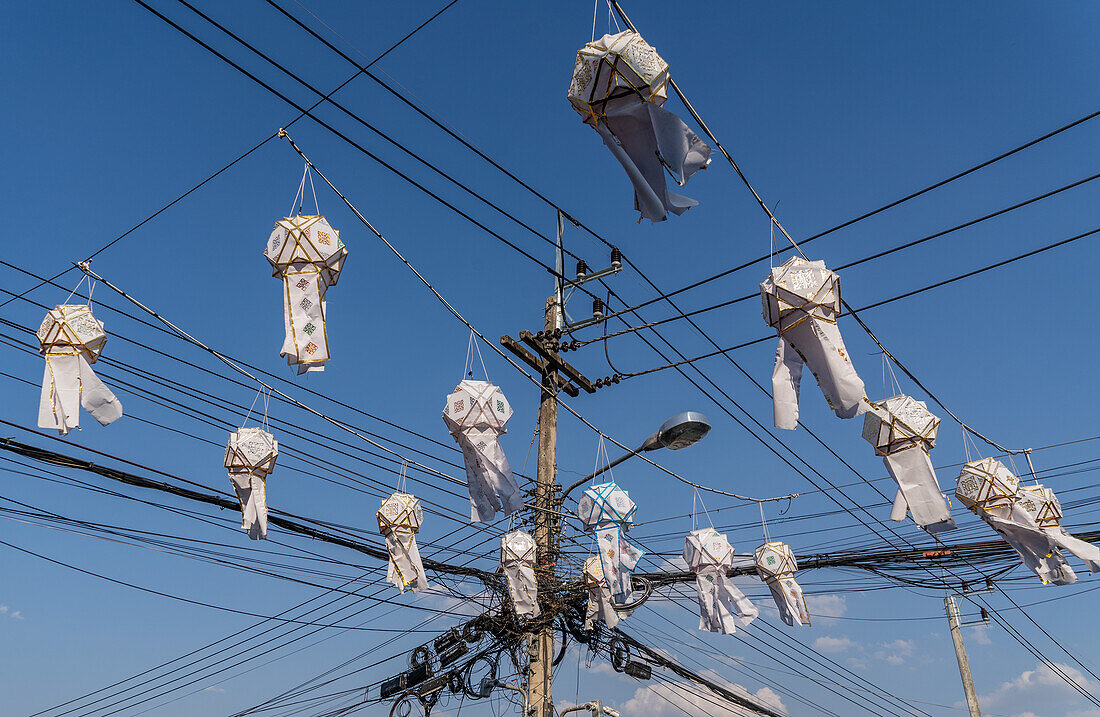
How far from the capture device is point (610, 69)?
4809mm

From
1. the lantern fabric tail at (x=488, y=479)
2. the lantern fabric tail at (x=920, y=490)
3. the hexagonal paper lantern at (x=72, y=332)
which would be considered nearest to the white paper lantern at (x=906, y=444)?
the lantern fabric tail at (x=920, y=490)

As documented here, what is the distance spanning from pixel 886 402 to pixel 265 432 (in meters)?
6.38

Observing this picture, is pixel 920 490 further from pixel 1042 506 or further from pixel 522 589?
pixel 522 589

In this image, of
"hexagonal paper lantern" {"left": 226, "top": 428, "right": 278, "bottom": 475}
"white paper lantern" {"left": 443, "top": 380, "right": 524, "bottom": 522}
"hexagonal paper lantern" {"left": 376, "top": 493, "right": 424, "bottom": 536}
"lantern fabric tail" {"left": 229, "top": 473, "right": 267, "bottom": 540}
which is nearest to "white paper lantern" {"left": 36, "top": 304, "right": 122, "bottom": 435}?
"hexagonal paper lantern" {"left": 226, "top": 428, "right": 278, "bottom": 475}

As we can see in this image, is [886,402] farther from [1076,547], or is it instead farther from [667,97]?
[667,97]

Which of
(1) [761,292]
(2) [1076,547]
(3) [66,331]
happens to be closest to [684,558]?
(2) [1076,547]

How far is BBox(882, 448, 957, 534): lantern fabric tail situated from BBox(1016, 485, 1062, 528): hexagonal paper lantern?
7.18 ft

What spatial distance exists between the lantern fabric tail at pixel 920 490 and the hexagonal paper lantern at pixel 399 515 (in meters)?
5.39

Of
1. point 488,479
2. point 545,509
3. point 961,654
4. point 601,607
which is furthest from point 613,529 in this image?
point 961,654

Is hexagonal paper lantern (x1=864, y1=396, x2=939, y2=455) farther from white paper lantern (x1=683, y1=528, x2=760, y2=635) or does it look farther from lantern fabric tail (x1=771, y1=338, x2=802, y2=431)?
white paper lantern (x1=683, y1=528, x2=760, y2=635)

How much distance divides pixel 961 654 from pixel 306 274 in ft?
63.4

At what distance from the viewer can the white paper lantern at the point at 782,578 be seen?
36.6 feet

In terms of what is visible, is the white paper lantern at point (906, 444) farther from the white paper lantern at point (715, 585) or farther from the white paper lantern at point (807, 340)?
the white paper lantern at point (715, 585)

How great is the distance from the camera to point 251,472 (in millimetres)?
7793
